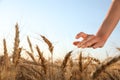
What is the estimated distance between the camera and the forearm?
169cm

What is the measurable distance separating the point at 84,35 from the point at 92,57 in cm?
140

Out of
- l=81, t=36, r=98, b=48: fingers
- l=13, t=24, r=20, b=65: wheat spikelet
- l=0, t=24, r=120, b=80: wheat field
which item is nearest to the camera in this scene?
l=81, t=36, r=98, b=48: fingers

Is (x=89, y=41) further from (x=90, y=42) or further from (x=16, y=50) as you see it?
(x=16, y=50)

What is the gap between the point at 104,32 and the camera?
1684 millimetres

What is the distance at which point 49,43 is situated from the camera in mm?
2590

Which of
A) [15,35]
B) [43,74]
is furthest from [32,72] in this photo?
[15,35]

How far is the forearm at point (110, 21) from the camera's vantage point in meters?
1.69

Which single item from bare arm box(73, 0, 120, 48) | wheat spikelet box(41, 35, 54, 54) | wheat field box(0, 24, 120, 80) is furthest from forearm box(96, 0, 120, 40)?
wheat spikelet box(41, 35, 54, 54)

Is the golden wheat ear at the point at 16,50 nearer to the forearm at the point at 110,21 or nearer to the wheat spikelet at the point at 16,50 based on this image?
the wheat spikelet at the point at 16,50

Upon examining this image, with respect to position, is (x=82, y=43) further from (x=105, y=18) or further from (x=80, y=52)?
(x=80, y=52)

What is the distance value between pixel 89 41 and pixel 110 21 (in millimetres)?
207

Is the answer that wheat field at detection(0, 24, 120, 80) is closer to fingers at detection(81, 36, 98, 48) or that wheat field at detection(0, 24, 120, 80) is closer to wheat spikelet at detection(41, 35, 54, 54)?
wheat spikelet at detection(41, 35, 54, 54)

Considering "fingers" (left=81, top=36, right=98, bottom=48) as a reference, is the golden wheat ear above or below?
above

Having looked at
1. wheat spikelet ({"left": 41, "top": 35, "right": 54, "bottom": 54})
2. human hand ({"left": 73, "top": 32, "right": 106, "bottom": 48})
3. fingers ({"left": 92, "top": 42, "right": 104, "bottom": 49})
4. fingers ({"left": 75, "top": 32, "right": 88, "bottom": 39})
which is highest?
wheat spikelet ({"left": 41, "top": 35, "right": 54, "bottom": 54})
